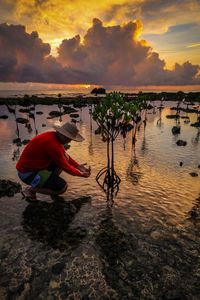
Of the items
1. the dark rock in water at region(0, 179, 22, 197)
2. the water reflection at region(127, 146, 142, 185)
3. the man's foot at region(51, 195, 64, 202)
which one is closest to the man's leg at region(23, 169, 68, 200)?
the man's foot at region(51, 195, 64, 202)

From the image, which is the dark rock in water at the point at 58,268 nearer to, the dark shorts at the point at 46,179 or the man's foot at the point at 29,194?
the dark shorts at the point at 46,179

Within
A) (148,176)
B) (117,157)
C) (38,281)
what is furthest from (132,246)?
(117,157)

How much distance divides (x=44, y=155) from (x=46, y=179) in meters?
1.02

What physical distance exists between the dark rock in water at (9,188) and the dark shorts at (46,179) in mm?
2202

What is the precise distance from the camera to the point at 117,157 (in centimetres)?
1862

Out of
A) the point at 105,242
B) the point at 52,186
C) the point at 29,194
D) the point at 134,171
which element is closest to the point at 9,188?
the point at 29,194

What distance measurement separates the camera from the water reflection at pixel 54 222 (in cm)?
826

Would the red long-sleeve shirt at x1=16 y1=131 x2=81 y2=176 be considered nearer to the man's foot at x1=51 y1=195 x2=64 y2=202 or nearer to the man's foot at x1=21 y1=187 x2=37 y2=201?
the man's foot at x1=21 y1=187 x2=37 y2=201

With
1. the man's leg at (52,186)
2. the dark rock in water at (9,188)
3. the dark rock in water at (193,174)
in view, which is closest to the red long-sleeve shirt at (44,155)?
the man's leg at (52,186)

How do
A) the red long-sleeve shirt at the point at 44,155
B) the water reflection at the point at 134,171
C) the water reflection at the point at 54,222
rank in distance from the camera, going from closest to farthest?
the water reflection at the point at 54,222 → the red long-sleeve shirt at the point at 44,155 → the water reflection at the point at 134,171

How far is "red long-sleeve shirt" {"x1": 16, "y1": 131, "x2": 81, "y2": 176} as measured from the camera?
8.93 meters

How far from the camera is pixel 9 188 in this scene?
1177 centimetres

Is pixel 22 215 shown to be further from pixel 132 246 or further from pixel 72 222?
A: pixel 132 246

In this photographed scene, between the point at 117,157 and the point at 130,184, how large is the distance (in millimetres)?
5657
